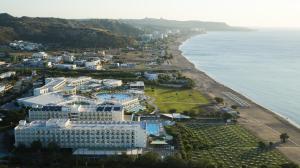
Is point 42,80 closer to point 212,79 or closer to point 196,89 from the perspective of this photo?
point 196,89

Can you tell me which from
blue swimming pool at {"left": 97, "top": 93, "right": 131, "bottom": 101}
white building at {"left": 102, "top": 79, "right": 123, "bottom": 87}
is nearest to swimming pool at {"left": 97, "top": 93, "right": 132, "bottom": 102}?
blue swimming pool at {"left": 97, "top": 93, "right": 131, "bottom": 101}

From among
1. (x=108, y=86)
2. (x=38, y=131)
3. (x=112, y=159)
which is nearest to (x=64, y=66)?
(x=108, y=86)

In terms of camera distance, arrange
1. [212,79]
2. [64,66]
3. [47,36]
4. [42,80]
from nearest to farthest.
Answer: [42,80] → [212,79] → [64,66] → [47,36]

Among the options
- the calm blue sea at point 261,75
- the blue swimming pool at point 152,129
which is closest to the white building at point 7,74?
the blue swimming pool at point 152,129

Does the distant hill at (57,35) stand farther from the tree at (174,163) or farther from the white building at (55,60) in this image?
the tree at (174,163)

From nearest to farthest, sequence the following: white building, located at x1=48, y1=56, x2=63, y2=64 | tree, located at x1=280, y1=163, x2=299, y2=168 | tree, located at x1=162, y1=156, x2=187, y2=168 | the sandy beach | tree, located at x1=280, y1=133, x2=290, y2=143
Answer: tree, located at x1=162, y1=156, x2=187, y2=168 → tree, located at x1=280, y1=163, x2=299, y2=168 → the sandy beach → tree, located at x1=280, y1=133, x2=290, y2=143 → white building, located at x1=48, y1=56, x2=63, y2=64

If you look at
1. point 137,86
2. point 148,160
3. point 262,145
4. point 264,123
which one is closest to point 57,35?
point 137,86

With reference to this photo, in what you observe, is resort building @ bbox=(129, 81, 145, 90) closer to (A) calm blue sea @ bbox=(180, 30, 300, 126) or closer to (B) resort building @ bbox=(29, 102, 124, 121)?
(A) calm blue sea @ bbox=(180, 30, 300, 126)
